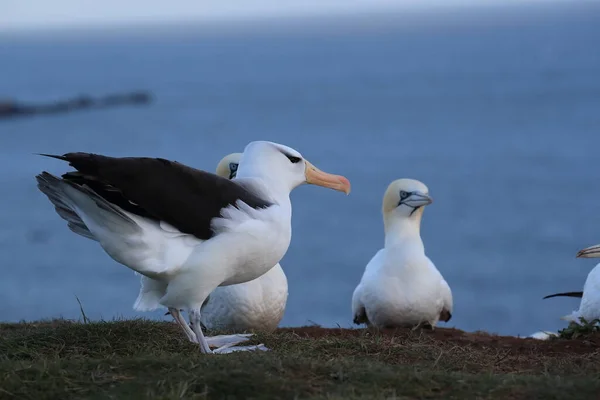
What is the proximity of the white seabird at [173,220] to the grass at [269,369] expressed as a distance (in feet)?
1.67

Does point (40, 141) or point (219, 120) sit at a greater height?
point (219, 120)

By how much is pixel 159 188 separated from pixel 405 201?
14.2 feet

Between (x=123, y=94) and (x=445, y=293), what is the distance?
98.8 meters

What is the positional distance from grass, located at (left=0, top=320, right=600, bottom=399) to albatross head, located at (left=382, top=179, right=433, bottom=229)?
2.97 m

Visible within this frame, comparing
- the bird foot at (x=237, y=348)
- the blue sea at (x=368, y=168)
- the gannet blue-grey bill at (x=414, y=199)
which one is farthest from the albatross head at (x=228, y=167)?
the blue sea at (x=368, y=168)

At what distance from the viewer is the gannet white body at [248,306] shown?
909cm

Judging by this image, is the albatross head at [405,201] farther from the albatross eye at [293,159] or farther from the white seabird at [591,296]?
the albatross eye at [293,159]

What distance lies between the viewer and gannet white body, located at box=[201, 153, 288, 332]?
29.8 ft

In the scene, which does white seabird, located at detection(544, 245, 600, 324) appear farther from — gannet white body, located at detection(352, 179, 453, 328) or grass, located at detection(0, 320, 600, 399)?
grass, located at detection(0, 320, 600, 399)

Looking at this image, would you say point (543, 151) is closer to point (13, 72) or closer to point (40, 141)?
point (40, 141)

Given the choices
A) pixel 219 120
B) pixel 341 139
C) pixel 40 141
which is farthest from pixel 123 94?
pixel 341 139

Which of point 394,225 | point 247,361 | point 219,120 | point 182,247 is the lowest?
point 247,361

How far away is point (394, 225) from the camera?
10508mm

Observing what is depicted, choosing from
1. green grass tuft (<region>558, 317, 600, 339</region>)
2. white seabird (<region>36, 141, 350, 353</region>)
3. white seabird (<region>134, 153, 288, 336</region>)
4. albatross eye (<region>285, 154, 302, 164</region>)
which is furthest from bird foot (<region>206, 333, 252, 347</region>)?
green grass tuft (<region>558, 317, 600, 339</region>)
